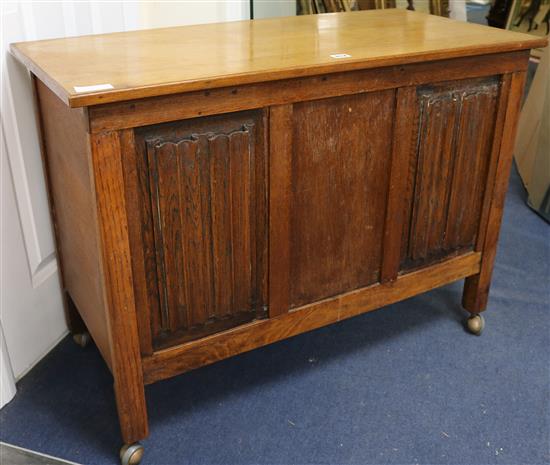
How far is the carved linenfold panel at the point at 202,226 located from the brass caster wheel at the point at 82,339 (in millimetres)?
508

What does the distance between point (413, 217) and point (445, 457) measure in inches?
23.0

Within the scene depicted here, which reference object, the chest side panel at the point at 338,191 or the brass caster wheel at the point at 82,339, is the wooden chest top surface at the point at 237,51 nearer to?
the chest side panel at the point at 338,191

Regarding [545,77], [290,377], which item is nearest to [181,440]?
[290,377]

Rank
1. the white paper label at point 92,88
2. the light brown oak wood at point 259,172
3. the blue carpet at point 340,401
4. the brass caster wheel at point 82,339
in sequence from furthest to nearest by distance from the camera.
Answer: the brass caster wheel at point 82,339 < the blue carpet at point 340,401 < the light brown oak wood at point 259,172 < the white paper label at point 92,88

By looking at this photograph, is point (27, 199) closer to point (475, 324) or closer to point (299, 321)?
point (299, 321)

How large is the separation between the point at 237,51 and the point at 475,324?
1.08 m

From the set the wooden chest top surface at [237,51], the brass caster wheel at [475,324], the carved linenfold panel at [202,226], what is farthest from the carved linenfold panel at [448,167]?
the carved linenfold panel at [202,226]

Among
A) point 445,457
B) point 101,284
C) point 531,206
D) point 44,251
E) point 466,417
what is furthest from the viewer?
point 531,206

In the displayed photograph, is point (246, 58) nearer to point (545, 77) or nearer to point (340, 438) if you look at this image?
point (340, 438)

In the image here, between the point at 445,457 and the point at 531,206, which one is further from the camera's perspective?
the point at 531,206

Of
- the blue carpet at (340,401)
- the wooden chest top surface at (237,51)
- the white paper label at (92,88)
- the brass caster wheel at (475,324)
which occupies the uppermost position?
the white paper label at (92,88)

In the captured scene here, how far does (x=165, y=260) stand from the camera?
4.40ft

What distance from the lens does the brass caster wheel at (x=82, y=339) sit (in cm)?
183

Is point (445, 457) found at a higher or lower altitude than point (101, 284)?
lower
